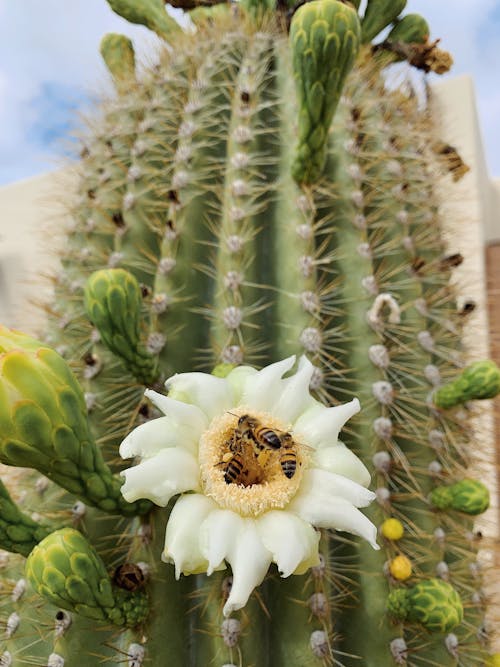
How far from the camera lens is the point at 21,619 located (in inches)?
20.5

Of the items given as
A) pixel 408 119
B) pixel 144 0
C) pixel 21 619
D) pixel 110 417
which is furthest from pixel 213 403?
pixel 144 0

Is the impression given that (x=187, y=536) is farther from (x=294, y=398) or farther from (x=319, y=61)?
(x=319, y=61)

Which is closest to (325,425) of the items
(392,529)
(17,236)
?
(392,529)

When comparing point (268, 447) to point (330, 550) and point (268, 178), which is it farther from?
point (268, 178)

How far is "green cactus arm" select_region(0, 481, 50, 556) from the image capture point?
443 mm

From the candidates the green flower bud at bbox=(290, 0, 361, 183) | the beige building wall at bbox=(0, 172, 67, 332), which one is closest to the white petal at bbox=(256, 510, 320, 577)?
the green flower bud at bbox=(290, 0, 361, 183)

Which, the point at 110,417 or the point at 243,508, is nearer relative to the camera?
the point at 243,508

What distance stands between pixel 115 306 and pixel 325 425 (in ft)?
0.59

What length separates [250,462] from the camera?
1.33ft

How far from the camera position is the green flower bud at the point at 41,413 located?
0.36 metres

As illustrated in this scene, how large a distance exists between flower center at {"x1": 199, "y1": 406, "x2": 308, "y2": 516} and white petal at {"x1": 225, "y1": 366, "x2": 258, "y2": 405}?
24 millimetres

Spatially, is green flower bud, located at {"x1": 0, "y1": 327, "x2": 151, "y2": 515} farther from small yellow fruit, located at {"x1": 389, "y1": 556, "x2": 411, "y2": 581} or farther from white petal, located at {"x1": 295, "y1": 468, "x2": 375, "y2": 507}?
small yellow fruit, located at {"x1": 389, "y1": 556, "x2": 411, "y2": 581}

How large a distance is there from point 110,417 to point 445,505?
320 millimetres

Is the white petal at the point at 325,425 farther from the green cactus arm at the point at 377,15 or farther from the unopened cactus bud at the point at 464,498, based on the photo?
the green cactus arm at the point at 377,15
